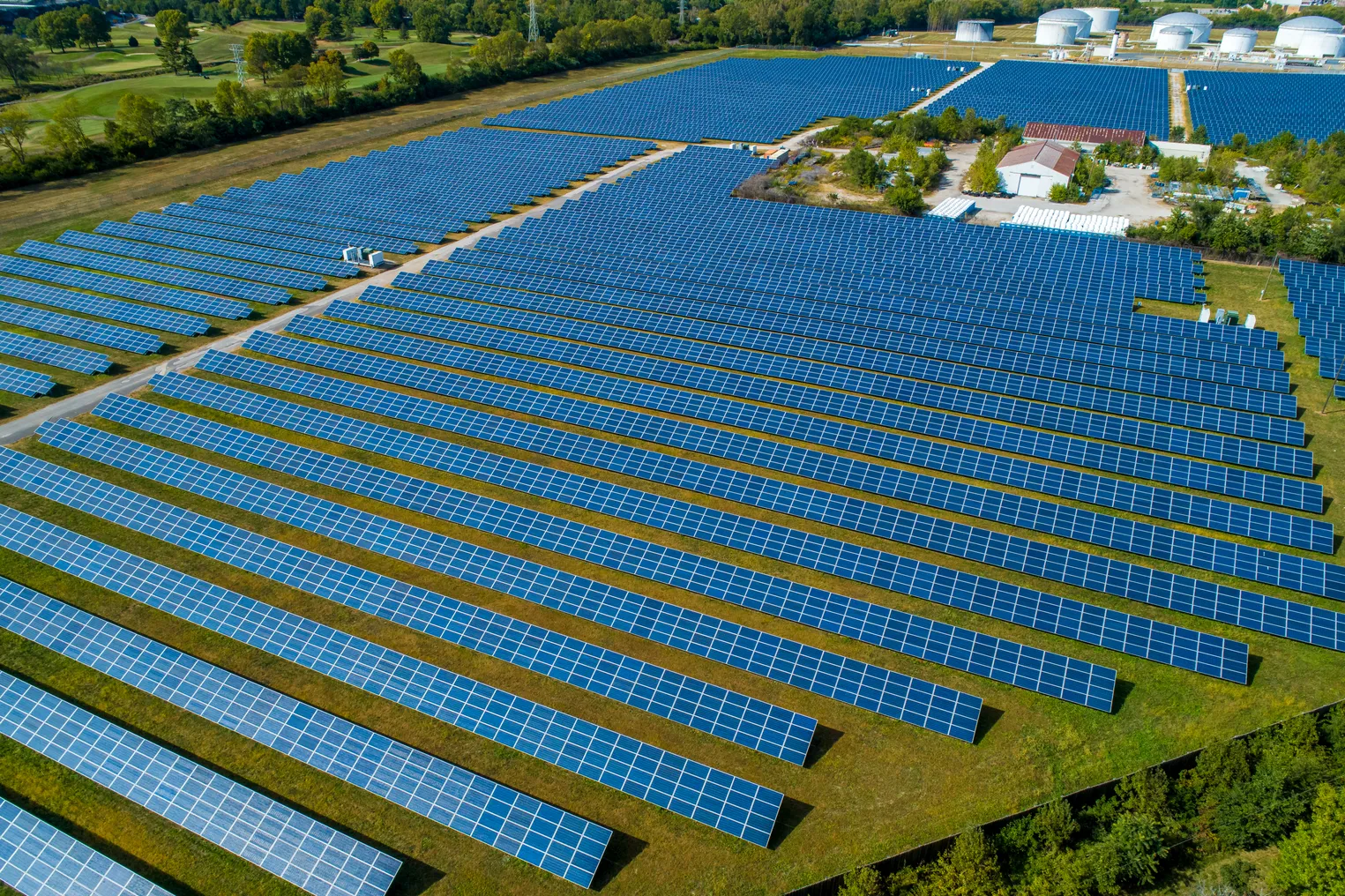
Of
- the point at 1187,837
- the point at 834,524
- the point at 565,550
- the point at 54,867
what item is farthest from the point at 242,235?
the point at 1187,837

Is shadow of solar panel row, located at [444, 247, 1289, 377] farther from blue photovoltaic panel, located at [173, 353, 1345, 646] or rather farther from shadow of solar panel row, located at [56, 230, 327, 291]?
blue photovoltaic panel, located at [173, 353, 1345, 646]

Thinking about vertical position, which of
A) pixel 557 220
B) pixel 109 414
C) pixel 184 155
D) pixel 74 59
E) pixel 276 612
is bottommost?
pixel 276 612

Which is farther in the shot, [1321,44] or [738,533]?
[1321,44]

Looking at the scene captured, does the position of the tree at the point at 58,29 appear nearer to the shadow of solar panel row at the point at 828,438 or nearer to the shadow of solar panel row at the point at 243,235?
the shadow of solar panel row at the point at 243,235

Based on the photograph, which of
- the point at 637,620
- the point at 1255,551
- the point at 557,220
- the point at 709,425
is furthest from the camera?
the point at 557,220

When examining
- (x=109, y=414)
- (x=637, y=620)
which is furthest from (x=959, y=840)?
(x=109, y=414)

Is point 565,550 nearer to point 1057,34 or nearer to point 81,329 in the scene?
point 81,329

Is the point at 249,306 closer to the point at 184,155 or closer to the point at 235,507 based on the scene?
the point at 235,507
